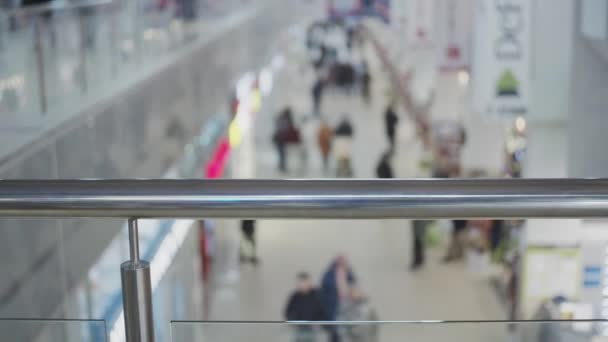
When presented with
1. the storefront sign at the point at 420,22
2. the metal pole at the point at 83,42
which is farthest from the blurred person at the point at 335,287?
the storefront sign at the point at 420,22

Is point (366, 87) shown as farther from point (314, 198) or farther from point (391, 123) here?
point (314, 198)

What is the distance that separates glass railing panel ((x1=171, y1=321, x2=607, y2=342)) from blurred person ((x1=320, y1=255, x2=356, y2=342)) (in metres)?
8.66

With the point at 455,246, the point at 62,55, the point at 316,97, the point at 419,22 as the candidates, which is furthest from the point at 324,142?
the point at 62,55

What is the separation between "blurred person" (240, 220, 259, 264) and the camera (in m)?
13.7

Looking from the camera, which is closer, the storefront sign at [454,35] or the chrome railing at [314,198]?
the chrome railing at [314,198]

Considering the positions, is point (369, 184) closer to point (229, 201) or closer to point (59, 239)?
point (229, 201)

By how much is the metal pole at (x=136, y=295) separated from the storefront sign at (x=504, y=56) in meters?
7.18

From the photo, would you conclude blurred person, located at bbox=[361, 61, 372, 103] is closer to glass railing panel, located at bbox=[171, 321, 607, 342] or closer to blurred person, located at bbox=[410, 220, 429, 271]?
blurred person, located at bbox=[410, 220, 429, 271]

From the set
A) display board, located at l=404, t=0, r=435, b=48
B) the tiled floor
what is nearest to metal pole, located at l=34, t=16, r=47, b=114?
the tiled floor

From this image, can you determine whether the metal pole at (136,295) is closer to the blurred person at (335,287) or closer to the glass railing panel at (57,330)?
the glass railing panel at (57,330)

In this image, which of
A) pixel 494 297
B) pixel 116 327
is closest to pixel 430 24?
pixel 494 297

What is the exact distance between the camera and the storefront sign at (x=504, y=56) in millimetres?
8297

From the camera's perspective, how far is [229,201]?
142 cm

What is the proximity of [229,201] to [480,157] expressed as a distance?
12.1 metres
